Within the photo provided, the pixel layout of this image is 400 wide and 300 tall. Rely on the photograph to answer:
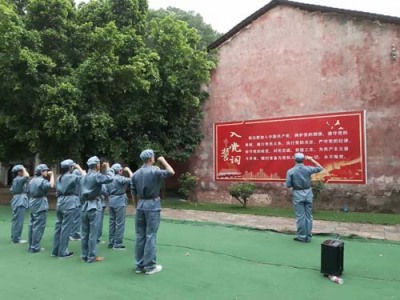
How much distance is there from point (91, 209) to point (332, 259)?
3.47 metres

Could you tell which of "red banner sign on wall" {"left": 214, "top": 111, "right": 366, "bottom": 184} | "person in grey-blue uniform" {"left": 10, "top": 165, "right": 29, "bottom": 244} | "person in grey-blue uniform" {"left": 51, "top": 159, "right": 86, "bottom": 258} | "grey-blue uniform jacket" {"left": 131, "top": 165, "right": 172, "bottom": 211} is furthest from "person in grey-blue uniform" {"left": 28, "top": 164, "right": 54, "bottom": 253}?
"red banner sign on wall" {"left": 214, "top": 111, "right": 366, "bottom": 184}

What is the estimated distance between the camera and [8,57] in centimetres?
1078

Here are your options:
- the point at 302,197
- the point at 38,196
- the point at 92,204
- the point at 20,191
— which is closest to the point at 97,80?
the point at 20,191

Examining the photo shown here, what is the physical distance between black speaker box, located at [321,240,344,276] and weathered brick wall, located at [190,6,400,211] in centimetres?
697

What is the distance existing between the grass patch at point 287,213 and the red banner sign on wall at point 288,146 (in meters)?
1.06

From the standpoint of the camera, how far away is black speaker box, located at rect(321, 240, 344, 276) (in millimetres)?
4961

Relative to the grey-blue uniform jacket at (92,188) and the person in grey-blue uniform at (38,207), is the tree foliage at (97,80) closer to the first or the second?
the person in grey-blue uniform at (38,207)

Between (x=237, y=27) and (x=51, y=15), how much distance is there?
6.02 meters

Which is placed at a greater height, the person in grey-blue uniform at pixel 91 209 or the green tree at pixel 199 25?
the green tree at pixel 199 25

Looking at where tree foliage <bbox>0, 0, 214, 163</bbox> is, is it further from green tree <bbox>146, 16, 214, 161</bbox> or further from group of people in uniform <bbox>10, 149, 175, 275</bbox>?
group of people in uniform <bbox>10, 149, 175, 275</bbox>

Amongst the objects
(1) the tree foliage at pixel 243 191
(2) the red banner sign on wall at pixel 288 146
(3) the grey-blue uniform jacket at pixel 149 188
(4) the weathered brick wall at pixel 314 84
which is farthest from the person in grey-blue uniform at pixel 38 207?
(4) the weathered brick wall at pixel 314 84

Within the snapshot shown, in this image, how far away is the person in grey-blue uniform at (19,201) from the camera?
25.0 ft

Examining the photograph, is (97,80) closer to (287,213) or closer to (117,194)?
(117,194)

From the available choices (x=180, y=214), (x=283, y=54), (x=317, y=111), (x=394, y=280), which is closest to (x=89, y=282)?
(x=394, y=280)
